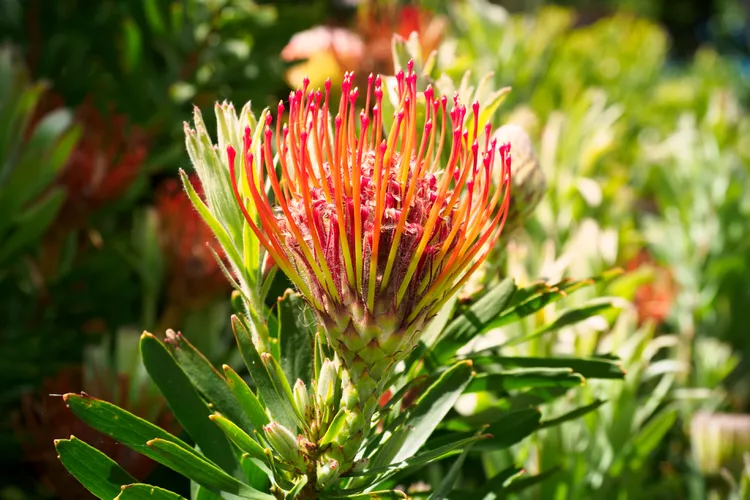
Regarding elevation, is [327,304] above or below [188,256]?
below

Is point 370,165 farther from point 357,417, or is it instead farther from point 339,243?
point 357,417

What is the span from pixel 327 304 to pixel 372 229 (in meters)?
0.06

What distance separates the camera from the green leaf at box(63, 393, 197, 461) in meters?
0.49

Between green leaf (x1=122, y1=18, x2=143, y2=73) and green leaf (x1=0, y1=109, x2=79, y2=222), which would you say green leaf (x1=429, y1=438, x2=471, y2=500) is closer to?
green leaf (x1=0, y1=109, x2=79, y2=222)

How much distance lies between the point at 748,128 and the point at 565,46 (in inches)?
36.4

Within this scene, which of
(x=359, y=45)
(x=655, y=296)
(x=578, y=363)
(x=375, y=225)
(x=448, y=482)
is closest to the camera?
(x=375, y=225)

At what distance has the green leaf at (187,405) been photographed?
0.56m

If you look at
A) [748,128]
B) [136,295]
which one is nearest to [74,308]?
[136,295]

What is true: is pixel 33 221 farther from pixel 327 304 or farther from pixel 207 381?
pixel 327 304

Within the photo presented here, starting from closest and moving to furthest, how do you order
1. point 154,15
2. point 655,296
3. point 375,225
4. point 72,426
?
point 375,225
point 72,426
point 154,15
point 655,296

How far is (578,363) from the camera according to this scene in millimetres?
649

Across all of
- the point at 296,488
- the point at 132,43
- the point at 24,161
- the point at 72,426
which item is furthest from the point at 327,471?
the point at 132,43

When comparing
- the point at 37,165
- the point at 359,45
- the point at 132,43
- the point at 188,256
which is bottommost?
the point at 188,256

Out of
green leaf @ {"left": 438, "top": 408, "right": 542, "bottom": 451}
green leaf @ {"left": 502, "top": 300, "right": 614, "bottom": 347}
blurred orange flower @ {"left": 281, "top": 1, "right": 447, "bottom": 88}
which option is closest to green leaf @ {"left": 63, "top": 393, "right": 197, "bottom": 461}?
green leaf @ {"left": 438, "top": 408, "right": 542, "bottom": 451}
